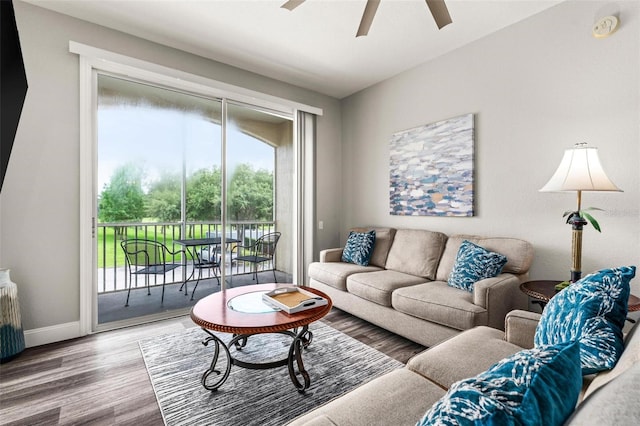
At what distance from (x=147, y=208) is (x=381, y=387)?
354 centimetres

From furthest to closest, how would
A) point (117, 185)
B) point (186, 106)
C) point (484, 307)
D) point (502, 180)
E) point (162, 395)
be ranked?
point (186, 106) < point (117, 185) < point (502, 180) < point (484, 307) < point (162, 395)

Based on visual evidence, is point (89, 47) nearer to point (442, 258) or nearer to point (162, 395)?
point (162, 395)

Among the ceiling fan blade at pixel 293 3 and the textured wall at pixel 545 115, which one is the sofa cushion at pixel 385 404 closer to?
the textured wall at pixel 545 115

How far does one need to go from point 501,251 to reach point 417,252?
0.82 meters

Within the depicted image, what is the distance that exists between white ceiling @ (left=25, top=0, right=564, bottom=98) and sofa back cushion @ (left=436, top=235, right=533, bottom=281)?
6.61 ft

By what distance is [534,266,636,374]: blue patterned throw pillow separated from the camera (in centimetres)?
98

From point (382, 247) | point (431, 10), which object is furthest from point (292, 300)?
point (431, 10)

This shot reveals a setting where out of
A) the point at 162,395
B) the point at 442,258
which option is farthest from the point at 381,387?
the point at 442,258

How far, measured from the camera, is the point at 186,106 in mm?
3693

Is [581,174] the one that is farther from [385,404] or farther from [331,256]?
[331,256]

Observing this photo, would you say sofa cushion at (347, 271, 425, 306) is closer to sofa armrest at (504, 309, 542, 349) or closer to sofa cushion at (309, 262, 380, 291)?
sofa cushion at (309, 262, 380, 291)

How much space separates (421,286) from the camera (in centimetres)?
275

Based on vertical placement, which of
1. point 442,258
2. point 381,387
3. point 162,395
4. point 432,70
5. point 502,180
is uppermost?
point 432,70

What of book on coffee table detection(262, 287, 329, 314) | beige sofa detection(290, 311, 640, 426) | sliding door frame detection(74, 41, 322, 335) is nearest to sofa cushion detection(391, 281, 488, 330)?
beige sofa detection(290, 311, 640, 426)
